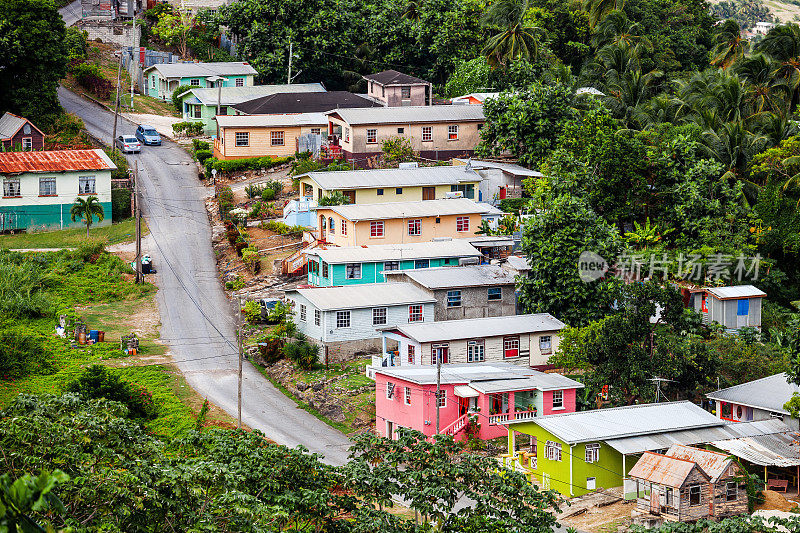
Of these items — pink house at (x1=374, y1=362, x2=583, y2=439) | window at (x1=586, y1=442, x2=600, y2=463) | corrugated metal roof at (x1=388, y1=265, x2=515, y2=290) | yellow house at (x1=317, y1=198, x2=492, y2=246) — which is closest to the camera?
window at (x1=586, y1=442, x2=600, y2=463)

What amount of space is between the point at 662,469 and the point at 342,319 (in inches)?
712

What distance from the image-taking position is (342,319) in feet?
165

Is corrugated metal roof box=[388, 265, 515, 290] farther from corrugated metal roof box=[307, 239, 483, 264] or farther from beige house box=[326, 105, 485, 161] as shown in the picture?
beige house box=[326, 105, 485, 161]

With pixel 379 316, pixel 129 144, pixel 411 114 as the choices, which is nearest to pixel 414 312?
pixel 379 316

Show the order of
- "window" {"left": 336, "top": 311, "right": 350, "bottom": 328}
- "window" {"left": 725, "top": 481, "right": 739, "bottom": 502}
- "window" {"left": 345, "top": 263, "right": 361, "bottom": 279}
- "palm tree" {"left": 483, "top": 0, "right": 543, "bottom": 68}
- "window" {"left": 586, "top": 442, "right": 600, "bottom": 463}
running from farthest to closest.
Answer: "palm tree" {"left": 483, "top": 0, "right": 543, "bottom": 68} → "window" {"left": 345, "top": 263, "right": 361, "bottom": 279} → "window" {"left": 336, "top": 311, "right": 350, "bottom": 328} → "window" {"left": 586, "top": 442, "right": 600, "bottom": 463} → "window" {"left": 725, "top": 481, "right": 739, "bottom": 502}

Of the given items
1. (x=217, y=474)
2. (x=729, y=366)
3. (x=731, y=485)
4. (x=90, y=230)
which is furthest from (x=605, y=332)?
(x=90, y=230)

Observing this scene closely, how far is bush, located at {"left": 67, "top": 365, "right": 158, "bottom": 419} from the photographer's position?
41094 millimetres

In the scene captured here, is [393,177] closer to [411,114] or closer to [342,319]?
[411,114]

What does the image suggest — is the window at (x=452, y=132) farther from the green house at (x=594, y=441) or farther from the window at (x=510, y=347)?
the green house at (x=594, y=441)

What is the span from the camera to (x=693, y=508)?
3662 cm

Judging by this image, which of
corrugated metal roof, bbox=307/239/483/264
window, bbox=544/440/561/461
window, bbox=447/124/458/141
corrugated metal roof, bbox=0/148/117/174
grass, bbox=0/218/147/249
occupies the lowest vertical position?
window, bbox=544/440/561/461

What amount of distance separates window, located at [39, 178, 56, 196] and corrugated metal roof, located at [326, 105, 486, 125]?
64.1 feet

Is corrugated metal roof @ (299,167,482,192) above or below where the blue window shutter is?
above

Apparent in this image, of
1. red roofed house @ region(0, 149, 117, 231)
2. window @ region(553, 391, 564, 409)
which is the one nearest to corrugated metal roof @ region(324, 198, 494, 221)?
red roofed house @ region(0, 149, 117, 231)
